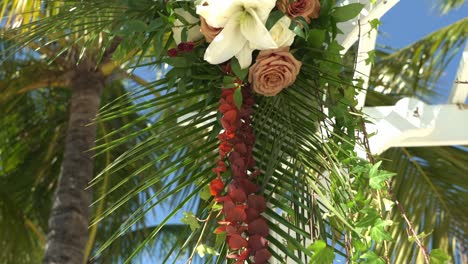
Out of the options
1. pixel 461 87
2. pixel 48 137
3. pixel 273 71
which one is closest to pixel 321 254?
pixel 273 71

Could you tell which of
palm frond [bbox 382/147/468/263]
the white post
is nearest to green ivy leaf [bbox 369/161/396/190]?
the white post

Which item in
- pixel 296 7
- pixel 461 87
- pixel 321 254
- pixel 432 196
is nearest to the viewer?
pixel 321 254

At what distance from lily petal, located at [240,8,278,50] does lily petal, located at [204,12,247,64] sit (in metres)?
0.01

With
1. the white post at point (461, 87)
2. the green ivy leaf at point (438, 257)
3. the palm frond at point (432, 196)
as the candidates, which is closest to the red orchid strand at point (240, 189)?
the green ivy leaf at point (438, 257)

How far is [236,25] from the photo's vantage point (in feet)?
3.50

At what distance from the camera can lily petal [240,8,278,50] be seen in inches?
40.9

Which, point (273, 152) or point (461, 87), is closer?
point (273, 152)

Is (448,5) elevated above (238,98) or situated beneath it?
situated beneath

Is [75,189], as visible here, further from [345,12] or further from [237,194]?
[237,194]

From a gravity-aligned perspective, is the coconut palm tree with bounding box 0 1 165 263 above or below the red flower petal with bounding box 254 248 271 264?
below

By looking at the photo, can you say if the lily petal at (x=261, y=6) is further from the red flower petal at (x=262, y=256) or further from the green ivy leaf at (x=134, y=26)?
the red flower petal at (x=262, y=256)

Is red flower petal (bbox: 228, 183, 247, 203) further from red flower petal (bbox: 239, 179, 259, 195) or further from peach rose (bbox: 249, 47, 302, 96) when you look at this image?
peach rose (bbox: 249, 47, 302, 96)

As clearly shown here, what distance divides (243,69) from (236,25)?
0.06 meters

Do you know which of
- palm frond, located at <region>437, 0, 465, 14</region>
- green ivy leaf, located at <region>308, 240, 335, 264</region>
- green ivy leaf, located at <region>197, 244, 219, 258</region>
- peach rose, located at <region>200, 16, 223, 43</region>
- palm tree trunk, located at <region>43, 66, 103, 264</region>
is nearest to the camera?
green ivy leaf, located at <region>308, 240, 335, 264</region>
